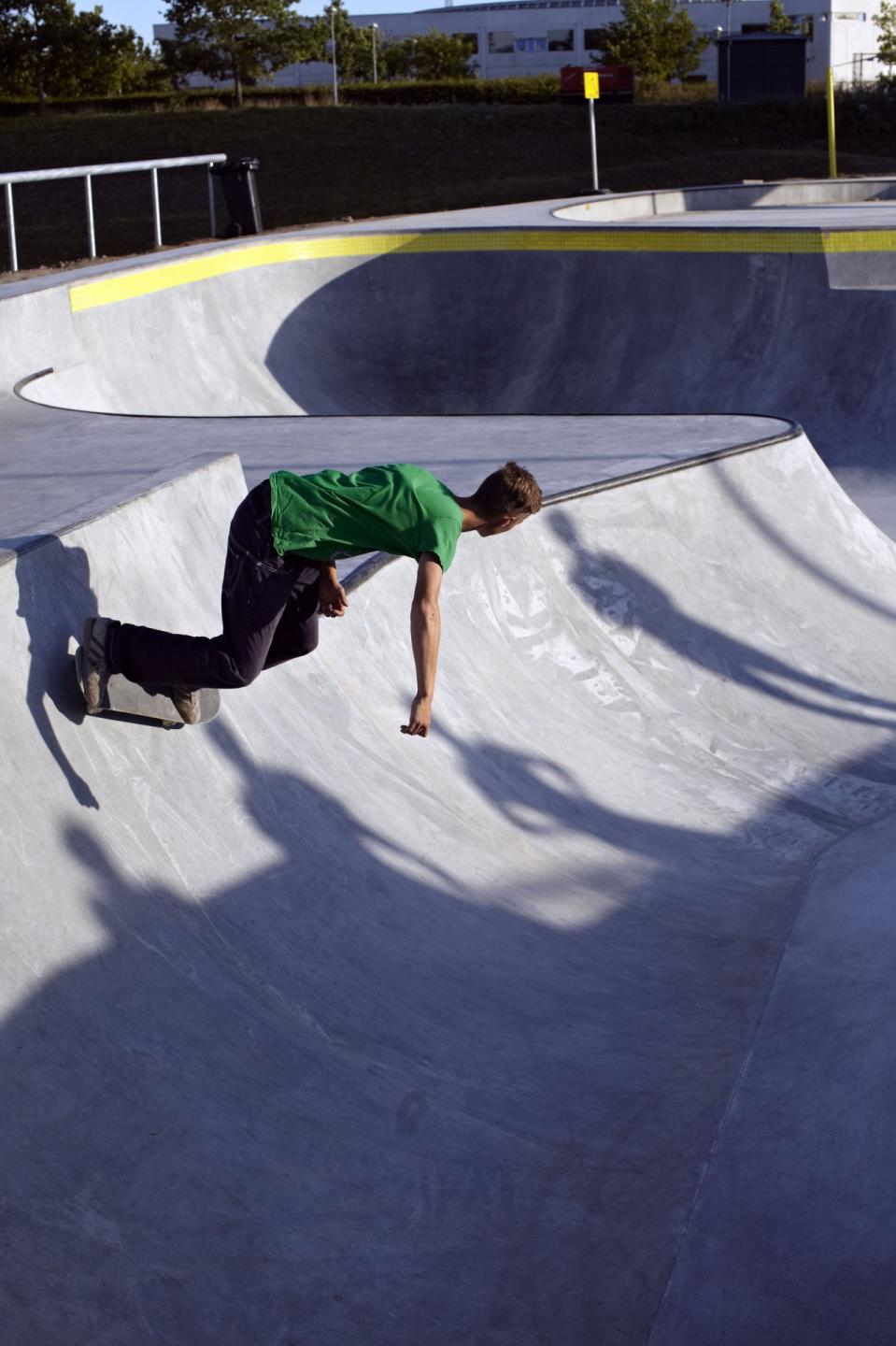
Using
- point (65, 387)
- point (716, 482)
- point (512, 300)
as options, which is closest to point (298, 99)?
point (512, 300)

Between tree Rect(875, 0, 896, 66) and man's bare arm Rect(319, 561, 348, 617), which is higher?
tree Rect(875, 0, 896, 66)

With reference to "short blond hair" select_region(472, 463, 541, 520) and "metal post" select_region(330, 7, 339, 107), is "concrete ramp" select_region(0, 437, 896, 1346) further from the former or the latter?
"metal post" select_region(330, 7, 339, 107)

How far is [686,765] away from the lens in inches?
256

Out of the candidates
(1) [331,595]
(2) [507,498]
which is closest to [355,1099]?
(1) [331,595]

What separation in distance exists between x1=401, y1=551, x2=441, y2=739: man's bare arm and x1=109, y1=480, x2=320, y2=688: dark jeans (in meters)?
0.49

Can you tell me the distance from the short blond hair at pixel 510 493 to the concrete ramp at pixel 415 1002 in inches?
52.2

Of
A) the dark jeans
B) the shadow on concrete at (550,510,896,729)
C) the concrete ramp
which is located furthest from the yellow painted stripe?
the dark jeans

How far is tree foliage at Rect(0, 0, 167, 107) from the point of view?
157 feet

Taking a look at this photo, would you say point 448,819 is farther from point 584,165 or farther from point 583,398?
point 584,165

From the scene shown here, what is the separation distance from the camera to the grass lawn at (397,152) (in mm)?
32812

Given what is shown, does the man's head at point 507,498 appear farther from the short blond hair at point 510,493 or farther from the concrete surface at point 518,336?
the concrete surface at point 518,336

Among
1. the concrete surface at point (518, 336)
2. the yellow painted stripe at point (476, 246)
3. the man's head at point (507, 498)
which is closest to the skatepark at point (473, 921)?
the man's head at point (507, 498)

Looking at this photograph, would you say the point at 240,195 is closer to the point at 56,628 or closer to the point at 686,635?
the point at 686,635

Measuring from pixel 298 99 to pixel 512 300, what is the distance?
129 ft
